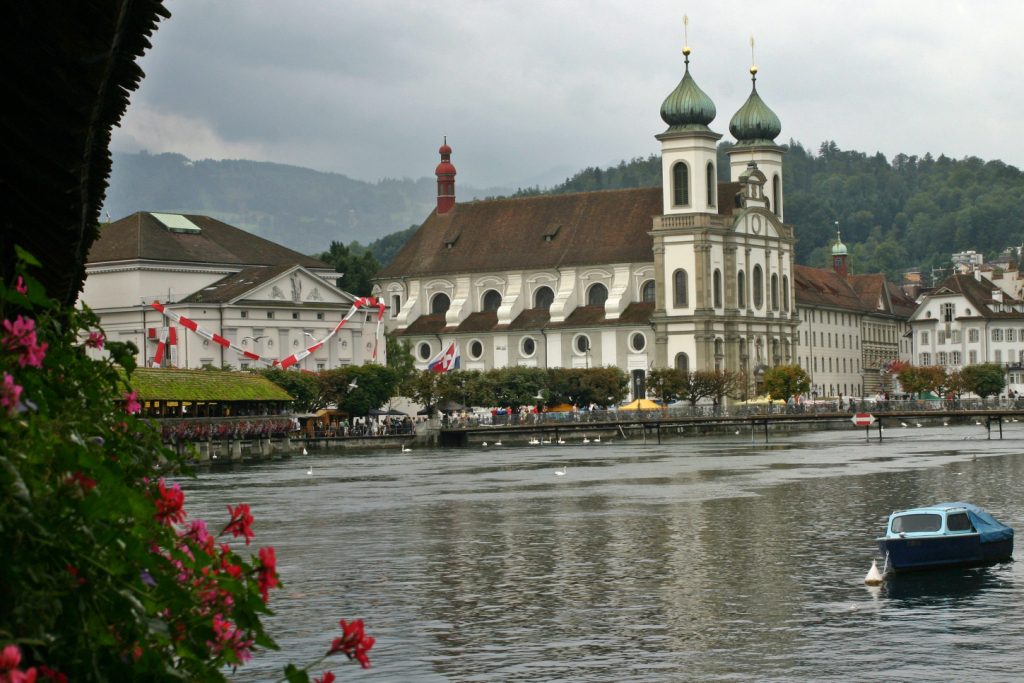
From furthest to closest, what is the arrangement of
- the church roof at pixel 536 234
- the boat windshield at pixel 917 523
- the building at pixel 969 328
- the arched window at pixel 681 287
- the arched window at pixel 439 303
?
the building at pixel 969 328, the arched window at pixel 439 303, the church roof at pixel 536 234, the arched window at pixel 681 287, the boat windshield at pixel 917 523

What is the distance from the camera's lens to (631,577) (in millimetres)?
38875

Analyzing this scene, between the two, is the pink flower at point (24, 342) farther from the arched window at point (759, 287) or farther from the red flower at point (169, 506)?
the arched window at point (759, 287)

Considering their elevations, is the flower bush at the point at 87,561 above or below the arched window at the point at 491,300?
below

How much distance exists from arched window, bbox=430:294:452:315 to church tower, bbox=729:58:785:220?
26.4 meters

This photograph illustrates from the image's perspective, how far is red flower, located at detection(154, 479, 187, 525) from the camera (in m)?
9.68

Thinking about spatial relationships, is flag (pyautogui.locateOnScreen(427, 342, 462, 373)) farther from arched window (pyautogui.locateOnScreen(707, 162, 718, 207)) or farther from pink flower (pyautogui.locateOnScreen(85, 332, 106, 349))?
pink flower (pyautogui.locateOnScreen(85, 332, 106, 349))

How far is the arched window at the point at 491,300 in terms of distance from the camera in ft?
520

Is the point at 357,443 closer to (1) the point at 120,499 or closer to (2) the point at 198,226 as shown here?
(2) the point at 198,226

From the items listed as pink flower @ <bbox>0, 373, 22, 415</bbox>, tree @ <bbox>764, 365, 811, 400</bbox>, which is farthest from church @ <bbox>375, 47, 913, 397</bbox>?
pink flower @ <bbox>0, 373, 22, 415</bbox>

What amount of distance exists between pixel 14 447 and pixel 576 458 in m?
88.2

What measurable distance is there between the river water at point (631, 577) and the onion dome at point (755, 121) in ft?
271

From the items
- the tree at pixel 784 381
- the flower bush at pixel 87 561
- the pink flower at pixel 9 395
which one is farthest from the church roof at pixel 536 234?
the pink flower at pixel 9 395

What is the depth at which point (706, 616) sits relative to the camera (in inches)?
1283

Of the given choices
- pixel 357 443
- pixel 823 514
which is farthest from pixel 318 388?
pixel 823 514
